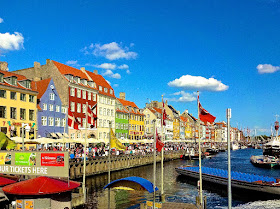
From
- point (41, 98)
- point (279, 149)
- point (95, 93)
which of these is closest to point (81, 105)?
point (95, 93)

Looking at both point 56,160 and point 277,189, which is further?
point 277,189

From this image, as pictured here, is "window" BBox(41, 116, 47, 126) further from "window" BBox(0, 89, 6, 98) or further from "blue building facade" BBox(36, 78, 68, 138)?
"window" BBox(0, 89, 6, 98)

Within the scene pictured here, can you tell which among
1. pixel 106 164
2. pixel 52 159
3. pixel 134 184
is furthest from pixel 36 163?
pixel 106 164

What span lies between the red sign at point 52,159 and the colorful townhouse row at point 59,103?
16.1 metres

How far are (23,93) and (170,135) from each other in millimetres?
85298

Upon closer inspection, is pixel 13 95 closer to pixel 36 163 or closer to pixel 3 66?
pixel 3 66

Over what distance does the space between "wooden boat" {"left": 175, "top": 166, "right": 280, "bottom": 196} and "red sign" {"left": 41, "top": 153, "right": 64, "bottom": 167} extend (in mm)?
26858

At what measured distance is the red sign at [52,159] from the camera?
52.6 ft

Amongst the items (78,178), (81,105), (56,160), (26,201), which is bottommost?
(78,178)

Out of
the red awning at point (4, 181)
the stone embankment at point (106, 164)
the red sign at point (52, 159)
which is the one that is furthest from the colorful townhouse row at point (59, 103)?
the red sign at point (52, 159)

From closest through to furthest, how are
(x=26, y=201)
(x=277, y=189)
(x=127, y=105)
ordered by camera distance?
(x=26, y=201), (x=277, y=189), (x=127, y=105)

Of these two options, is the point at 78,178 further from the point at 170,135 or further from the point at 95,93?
the point at 170,135

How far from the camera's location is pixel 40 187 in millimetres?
15734

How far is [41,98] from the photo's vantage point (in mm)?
58594
